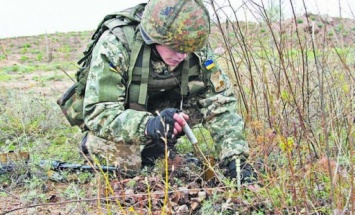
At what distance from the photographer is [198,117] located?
137 inches

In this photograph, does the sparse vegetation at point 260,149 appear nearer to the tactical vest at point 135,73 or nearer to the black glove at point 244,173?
the black glove at point 244,173

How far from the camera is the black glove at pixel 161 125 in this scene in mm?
2613

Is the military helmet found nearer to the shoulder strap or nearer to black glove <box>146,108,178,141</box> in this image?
the shoulder strap

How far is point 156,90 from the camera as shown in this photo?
3.27 m

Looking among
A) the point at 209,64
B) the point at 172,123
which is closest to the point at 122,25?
the point at 209,64

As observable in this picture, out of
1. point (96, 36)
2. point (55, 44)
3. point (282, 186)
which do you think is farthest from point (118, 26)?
point (55, 44)

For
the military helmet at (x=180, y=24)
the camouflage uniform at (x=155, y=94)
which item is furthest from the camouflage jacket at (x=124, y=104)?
the military helmet at (x=180, y=24)

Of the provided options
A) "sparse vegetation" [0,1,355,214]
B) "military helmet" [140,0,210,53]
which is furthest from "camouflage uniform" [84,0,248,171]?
"sparse vegetation" [0,1,355,214]

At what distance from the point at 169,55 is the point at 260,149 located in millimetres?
751

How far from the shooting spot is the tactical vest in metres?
3.05

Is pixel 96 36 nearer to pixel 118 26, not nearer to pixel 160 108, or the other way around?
pixel 118 26

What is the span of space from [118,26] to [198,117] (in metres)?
0.73

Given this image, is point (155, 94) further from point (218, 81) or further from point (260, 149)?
point (260, 149)

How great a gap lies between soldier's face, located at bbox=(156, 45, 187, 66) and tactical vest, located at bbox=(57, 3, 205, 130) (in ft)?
0.21
